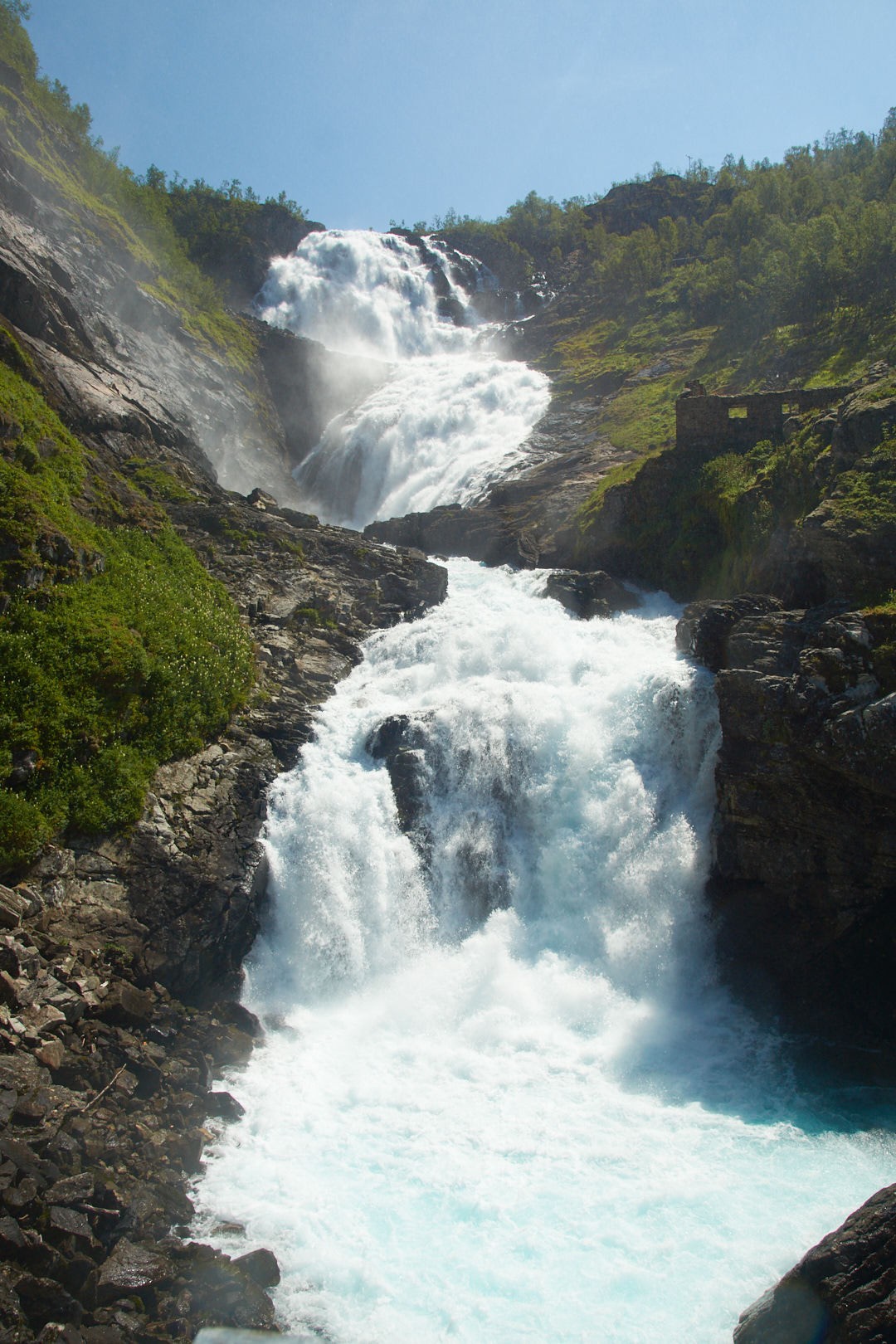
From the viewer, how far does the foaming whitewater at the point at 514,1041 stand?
1184 cm

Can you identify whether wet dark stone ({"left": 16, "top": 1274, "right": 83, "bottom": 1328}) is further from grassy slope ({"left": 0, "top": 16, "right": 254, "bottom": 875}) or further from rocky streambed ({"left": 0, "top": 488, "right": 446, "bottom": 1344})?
grassy slope ({"left": 0, "top": 16, "right": 254, "bottom": 875})

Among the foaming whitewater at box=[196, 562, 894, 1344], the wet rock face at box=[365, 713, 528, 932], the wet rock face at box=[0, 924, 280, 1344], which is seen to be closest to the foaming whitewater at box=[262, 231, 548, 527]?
the foaming whitewater at box=[196, 562, 894, 1344]

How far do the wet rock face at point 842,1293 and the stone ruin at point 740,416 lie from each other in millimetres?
26781

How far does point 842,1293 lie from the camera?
9547mm

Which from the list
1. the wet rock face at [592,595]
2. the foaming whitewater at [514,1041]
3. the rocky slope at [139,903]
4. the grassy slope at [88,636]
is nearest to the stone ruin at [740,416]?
the wet rock face at [592,595]

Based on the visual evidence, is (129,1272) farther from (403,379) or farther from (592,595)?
(403,379)

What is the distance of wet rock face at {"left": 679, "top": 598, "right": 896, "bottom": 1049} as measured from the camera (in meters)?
17.1

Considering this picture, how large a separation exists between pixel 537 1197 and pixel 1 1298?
7.82 m

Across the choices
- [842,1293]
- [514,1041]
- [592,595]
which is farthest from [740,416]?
[842,1293]

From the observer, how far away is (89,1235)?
35.6 ft

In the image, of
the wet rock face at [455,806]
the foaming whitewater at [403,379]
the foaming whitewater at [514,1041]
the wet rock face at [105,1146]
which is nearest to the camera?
the wet rock face at [105,1146]

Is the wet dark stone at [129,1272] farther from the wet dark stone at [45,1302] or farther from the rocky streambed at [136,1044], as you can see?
the wet dark stone at [45,1302]

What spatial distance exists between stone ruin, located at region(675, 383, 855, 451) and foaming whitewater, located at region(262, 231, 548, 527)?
44.8ft

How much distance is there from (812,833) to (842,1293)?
10067mm
